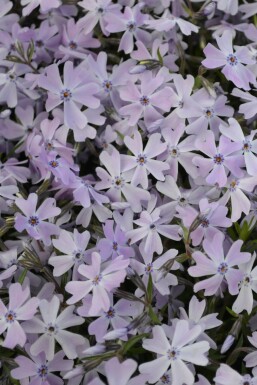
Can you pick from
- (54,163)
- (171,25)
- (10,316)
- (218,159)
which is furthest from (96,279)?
(171,25)

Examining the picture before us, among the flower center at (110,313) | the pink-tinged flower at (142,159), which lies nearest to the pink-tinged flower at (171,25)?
the pink-tinged flower at (142,159)

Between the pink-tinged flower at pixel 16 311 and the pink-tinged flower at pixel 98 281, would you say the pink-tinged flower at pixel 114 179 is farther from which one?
the pink-tinged flower at pixel 16 311

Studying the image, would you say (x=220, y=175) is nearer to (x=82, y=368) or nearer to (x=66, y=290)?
(x=66, y=290)


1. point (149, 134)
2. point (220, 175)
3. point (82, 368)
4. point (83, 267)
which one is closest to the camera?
point (82, 368)

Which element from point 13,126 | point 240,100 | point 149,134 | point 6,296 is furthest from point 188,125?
point 6,296

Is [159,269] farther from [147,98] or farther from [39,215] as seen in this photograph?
[147,98]
